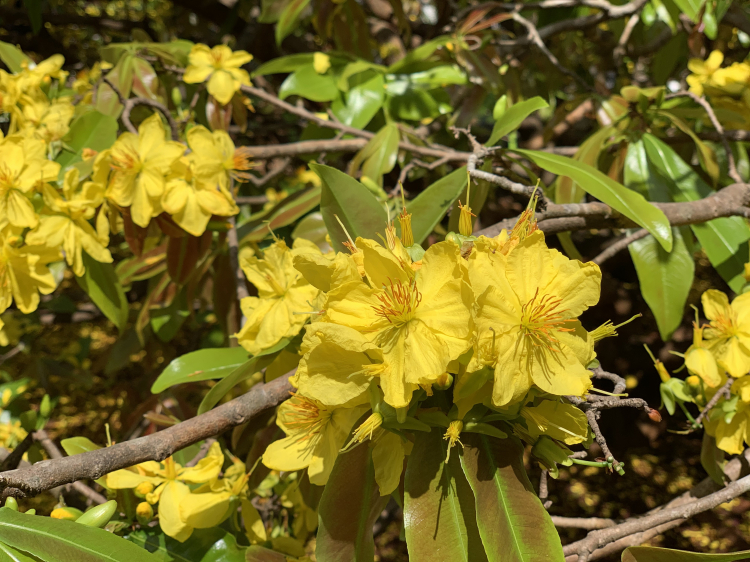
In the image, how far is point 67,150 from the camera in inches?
50.2

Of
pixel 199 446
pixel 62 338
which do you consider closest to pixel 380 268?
pixel 199 446

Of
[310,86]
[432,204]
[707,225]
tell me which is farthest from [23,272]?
[707,225]

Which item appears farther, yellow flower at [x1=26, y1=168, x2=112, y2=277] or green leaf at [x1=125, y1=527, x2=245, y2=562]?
yellow flower at [x1=26, y1=168, x2=112, y2=277]

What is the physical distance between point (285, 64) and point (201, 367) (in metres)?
1.20

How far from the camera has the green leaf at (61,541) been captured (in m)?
0.59

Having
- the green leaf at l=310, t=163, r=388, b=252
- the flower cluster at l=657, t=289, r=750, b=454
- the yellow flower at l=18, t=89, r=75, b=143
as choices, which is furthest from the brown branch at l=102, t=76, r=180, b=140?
the flower cluster at l=657, t=289, r=750, b=454

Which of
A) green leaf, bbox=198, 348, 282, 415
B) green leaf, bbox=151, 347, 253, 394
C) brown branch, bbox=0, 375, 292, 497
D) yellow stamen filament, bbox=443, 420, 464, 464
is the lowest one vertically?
green leaf, bbox=151, 347, 253, 394

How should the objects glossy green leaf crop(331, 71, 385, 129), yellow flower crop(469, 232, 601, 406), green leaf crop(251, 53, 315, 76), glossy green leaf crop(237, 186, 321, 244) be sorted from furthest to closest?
1. green leaf crop(251, 53, 315, 76)
2. glossy green leaf crop(331, 71, 385, 129)
3. glossy green leaf crop(237, 186, 321, 244)
4. yellow flower crop(469, 232, 601, 406)

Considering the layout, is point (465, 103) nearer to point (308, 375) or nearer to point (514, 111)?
point (514, 111)

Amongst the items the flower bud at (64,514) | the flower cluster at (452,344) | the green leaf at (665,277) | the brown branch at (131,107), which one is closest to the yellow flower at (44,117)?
the brown branch at (131,107)

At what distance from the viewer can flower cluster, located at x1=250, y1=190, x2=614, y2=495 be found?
0.59m

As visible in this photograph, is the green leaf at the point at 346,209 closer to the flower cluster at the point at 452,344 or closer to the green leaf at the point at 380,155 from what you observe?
the flower cluster at the point at 452,344

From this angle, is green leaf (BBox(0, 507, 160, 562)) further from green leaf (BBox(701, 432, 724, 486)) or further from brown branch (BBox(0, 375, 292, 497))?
green leaf (BBox(701, 432, 724, 486))

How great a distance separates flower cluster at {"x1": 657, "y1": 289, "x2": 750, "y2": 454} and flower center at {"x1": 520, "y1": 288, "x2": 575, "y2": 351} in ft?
1.35
